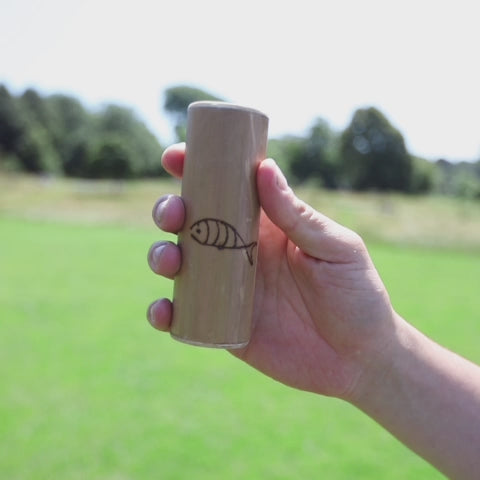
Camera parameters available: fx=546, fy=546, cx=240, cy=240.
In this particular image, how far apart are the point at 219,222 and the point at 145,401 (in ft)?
9.07

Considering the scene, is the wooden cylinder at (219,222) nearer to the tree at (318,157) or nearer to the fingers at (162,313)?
the fingers at (162,313)

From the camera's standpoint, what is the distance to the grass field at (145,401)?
3105 millimetres

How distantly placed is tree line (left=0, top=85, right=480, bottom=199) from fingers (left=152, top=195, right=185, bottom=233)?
0.51m

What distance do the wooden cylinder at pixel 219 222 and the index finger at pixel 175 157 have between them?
175 millimetres

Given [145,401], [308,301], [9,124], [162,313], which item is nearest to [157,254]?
[162,313]

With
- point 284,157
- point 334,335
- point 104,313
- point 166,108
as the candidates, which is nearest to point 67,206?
point 284,157

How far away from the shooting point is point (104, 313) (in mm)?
5996

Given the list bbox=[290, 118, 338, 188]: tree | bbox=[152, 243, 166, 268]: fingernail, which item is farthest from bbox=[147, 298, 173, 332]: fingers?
bbox=[290, 118, 338, 188]: tree

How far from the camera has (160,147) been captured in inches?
1522

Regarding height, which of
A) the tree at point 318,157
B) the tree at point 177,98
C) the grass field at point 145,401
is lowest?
the grass field at point 145,401

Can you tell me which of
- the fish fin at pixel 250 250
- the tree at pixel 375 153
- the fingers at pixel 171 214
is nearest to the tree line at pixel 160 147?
the tree at pixel 375 153

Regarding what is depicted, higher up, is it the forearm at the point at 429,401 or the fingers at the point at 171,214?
the fingers at the point at 171,214

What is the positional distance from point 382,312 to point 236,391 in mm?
2709

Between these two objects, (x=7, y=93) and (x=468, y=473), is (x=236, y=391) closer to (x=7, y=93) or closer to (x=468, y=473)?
(x=468, y=473)
